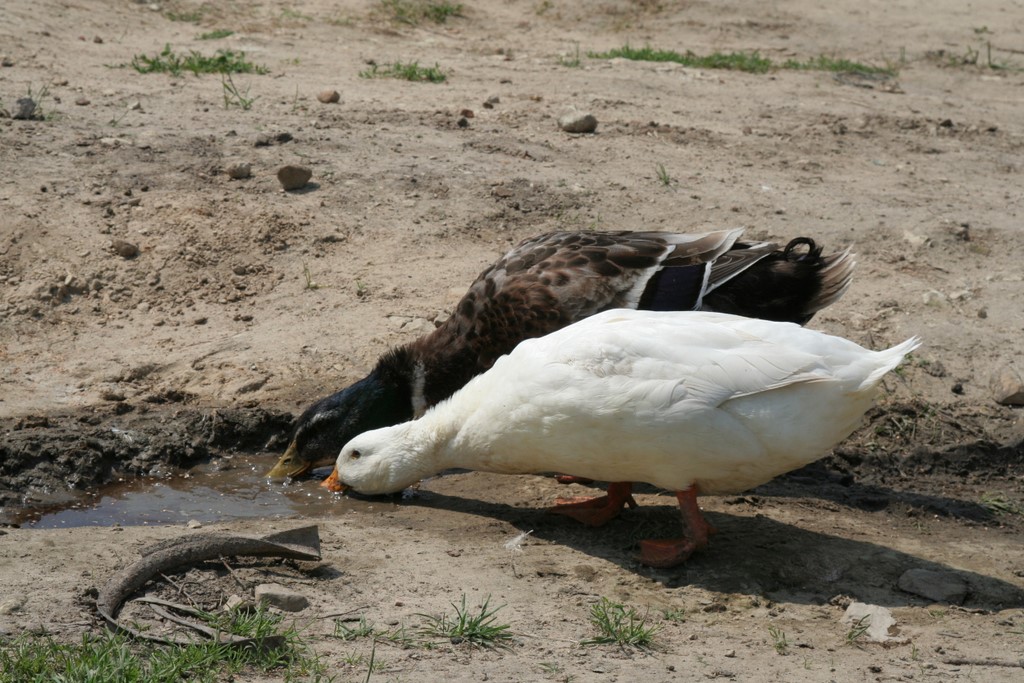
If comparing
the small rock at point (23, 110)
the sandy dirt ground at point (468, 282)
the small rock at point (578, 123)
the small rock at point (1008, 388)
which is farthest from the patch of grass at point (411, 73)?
the small rock at point (1008, 388)

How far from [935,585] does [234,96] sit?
6.96m

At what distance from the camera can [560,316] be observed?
559 cm

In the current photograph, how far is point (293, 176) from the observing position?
8.12m

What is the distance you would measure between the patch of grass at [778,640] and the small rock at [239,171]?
204 inches

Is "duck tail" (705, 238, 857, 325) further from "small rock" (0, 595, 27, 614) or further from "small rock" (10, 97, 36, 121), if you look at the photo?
"small rock" (10, 97, 36, 121)

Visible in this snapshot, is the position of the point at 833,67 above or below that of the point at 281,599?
above

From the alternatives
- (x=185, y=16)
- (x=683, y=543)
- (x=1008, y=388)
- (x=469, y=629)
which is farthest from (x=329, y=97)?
(x=469, y=629)

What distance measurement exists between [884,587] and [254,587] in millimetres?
2442

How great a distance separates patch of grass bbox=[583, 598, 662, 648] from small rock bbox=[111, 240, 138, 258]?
13.9ft

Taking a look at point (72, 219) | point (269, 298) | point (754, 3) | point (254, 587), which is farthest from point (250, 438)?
point (754, 3)

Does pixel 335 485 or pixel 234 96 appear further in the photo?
pixel 234 96

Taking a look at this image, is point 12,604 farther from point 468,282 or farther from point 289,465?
point 468,282

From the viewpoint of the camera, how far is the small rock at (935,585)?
472 cm

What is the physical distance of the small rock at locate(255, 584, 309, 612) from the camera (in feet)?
13.6
